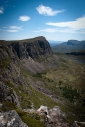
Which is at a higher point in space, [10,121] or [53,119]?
[10,121]

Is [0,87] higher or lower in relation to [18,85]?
higher

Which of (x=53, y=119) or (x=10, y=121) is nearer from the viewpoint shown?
(x=10, y=121)

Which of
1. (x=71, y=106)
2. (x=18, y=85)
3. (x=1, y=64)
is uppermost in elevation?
(x=1, y=64)

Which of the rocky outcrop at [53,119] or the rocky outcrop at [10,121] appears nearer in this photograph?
the rocky outcrop at [10,121]

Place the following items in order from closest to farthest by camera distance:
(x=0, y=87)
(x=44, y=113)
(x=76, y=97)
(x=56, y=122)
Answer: (x=56, y=122), (x=44, y=113), (x=0, y=87), (x=76, y=97)

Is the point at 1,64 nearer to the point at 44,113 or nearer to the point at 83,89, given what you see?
the point at 44,113

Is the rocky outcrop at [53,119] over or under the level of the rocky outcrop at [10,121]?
under

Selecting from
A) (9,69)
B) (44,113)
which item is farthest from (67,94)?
(44,113)

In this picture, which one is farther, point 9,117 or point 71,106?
point 71,106

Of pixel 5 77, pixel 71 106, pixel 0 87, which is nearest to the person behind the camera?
pixel 0 87

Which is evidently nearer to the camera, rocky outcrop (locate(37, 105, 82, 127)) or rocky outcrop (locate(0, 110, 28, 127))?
rocky outcrop (locate(0, 110, 28, 127))

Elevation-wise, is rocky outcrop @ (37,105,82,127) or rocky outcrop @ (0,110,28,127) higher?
rocky outcrop @ (0,110,28,127)
